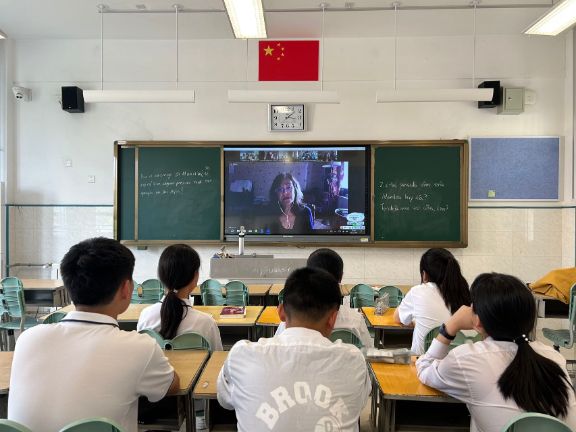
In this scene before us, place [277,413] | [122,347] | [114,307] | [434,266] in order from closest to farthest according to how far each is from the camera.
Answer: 1. [277,413]
2. [122,347]
3. [114,307]
4. [434,266]

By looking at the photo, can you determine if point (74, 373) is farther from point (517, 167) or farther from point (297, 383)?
point (517, 167)

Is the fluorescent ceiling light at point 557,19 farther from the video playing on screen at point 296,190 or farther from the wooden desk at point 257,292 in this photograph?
the wooden desk at point 257,292

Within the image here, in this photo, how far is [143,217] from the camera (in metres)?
6.19

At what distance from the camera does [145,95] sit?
191 inches

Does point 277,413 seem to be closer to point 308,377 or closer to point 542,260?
point 308,377

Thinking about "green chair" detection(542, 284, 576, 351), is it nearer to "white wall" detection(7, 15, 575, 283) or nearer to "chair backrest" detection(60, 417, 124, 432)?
"white wall" detection(7, 15, 575, 283)

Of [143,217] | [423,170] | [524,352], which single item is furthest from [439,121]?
[524,352]

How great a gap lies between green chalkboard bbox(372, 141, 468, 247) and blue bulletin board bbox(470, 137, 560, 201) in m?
0.26

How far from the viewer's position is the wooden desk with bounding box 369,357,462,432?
5.83ft

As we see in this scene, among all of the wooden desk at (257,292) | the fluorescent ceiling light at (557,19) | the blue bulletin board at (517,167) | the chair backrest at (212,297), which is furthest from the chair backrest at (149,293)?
the fluorescent ceiling light at (557,19)

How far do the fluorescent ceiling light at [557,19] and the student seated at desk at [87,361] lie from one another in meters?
4.19

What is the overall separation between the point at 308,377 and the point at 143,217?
5.31 metres

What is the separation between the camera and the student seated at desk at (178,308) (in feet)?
8.20

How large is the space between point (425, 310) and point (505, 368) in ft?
4.34
